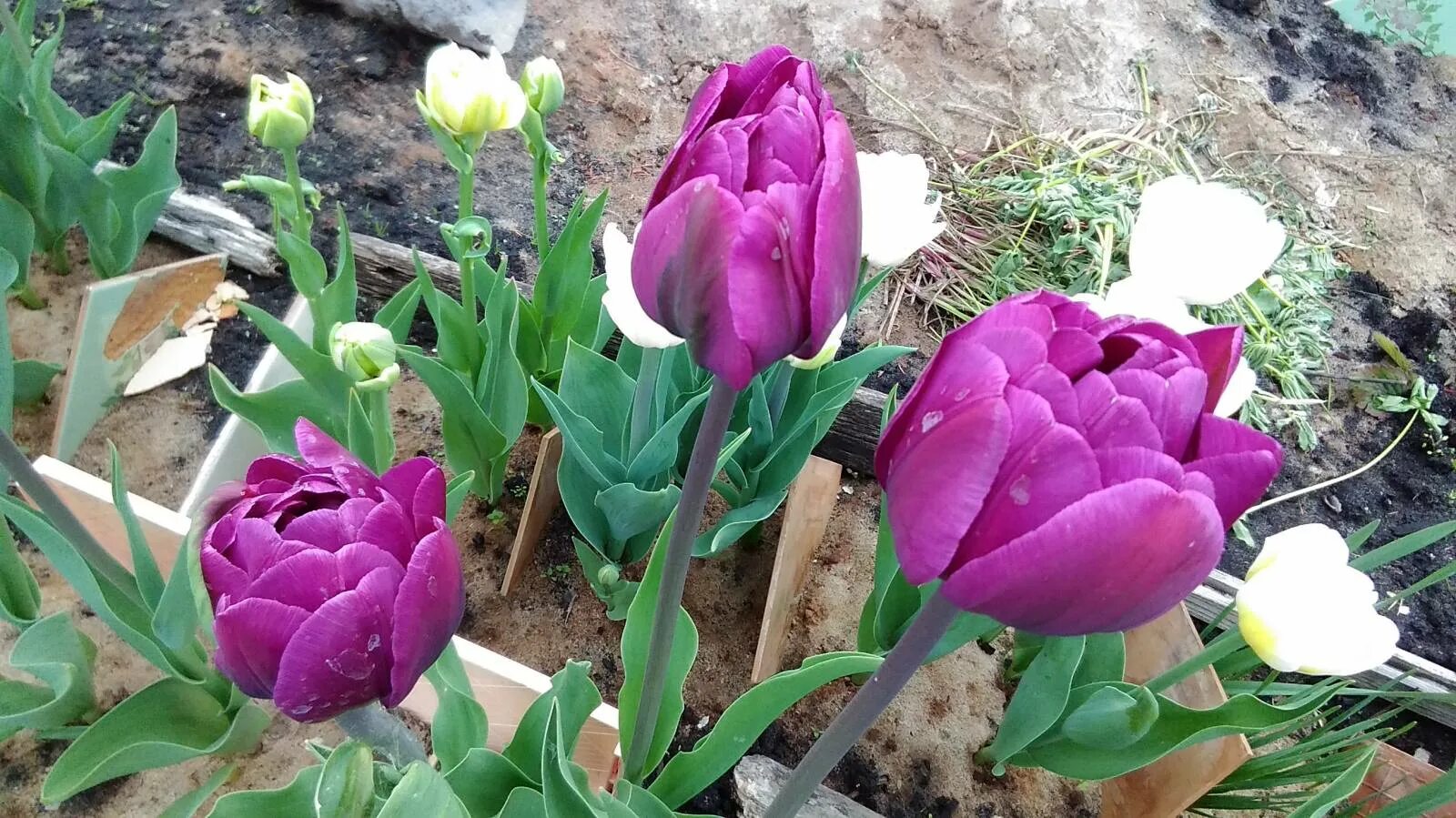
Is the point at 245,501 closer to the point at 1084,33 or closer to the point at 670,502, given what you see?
the point at 670,502

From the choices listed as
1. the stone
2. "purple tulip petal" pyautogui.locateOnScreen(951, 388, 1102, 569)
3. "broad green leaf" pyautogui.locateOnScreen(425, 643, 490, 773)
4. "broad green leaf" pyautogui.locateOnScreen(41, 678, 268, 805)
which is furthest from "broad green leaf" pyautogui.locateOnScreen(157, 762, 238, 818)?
the stone

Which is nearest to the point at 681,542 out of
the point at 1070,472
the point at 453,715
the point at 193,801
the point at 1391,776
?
the point at 1070,472

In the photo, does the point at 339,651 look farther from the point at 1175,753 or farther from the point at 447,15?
the point at 447,15

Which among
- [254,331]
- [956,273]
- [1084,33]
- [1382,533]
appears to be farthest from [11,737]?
[1084,33]

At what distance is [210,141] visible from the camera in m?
1.71

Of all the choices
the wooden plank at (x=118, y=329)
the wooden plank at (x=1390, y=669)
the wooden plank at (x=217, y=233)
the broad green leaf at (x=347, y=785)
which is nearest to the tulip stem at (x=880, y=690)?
the broad green leaf at (x=347, y=785)

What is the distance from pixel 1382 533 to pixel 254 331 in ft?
6.57

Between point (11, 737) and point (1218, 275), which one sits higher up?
point (1218, 275)

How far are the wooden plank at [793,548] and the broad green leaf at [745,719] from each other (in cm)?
31

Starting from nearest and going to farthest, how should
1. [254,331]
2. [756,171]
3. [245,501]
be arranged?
[756,171], [245,501], [254,331]

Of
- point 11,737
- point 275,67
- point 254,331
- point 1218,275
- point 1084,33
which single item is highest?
point 1218,275

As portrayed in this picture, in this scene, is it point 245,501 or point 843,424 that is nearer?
point 245,501

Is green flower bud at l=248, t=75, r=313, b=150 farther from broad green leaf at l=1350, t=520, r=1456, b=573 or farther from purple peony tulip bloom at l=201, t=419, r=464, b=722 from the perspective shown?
broad green leaf at l=1350, t=520, r=1456, b=573

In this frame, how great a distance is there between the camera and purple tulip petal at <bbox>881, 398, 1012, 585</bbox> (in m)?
0.32
